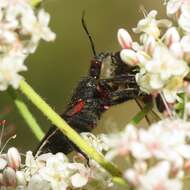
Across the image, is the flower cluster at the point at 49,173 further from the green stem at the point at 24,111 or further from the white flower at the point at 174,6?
the white flower at the point at 174,6

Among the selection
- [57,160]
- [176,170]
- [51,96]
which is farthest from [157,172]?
[51,96]

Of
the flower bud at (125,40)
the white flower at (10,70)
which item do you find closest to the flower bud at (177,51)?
the flower bud at (125,40)

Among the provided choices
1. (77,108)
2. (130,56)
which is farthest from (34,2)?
(77,108)

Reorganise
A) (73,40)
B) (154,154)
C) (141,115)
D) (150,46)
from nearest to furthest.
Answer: (154,154) < (150,46) < (141,115) < (73,40)

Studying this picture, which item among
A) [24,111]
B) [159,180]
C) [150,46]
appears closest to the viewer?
[159,180]

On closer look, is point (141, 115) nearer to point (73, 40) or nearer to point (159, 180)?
point (159, 180)

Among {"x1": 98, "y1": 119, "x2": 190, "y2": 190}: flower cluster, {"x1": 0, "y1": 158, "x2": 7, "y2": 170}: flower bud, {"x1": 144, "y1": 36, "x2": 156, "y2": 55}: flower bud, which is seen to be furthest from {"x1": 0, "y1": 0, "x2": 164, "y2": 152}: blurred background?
{"x1": 98, "y1": 119, "x2": 190, "y2": 190}: flower cluster
